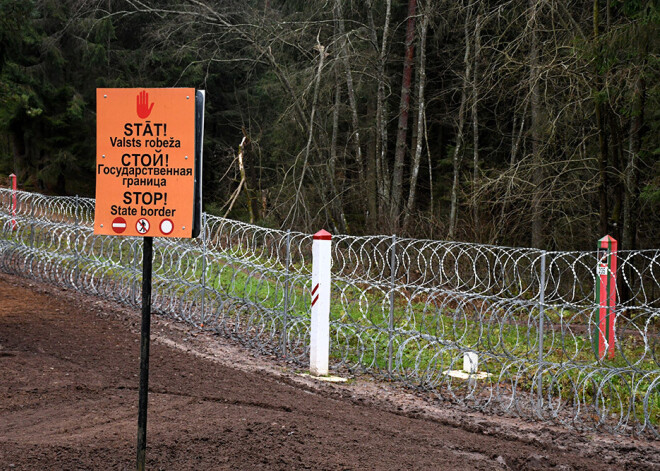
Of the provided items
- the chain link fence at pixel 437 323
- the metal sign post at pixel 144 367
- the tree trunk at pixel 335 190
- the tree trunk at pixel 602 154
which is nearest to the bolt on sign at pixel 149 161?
the metal sign post at pixel 144 367

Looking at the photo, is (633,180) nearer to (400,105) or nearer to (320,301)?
(400,105)

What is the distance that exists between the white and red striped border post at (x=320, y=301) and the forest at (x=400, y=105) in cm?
571

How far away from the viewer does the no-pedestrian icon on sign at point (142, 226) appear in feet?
12.5

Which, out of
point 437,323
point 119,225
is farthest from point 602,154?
point 119,225

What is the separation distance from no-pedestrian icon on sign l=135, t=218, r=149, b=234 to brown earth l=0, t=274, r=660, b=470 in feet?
4.91

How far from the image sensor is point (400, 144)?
57.7 ft

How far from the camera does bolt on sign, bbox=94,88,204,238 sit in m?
3.83

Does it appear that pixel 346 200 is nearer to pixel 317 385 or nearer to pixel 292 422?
pixel 317 385

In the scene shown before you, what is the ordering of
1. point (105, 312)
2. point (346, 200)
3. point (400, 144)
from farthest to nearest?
point (346, 200) → point (400, 144) → point (105, 312)

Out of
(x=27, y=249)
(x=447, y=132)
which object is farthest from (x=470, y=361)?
(x=447, y=132)

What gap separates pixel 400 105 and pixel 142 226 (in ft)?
47.4

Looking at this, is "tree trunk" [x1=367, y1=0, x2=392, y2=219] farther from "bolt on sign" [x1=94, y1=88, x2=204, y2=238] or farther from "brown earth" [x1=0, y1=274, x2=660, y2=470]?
"bolt on sign" [x1=94, y1=88, x2=204, y2=238]

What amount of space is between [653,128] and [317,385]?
9.51 metres

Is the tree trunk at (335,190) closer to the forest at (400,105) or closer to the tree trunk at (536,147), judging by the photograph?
the forest at (400,105)
